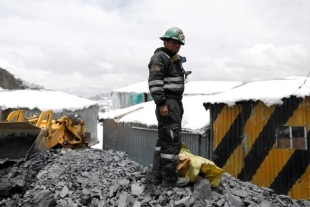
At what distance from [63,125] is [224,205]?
5483mm

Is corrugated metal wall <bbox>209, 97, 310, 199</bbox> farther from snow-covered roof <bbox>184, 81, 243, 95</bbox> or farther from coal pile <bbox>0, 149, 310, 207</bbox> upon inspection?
snow-covered roof <bbox>184, 81, 243, 95</bbox>

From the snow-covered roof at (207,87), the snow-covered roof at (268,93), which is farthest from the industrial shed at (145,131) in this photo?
the snow-covered roof at (207,87)

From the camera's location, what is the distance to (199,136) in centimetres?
766

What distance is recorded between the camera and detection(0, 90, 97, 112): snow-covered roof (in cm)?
Answer: 1642

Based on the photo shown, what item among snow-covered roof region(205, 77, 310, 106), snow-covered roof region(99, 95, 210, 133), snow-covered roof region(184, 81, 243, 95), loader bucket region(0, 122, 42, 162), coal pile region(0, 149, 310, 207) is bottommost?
coal pile region(0, 149, 310, 207)

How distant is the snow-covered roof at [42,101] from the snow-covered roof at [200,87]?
251 inches

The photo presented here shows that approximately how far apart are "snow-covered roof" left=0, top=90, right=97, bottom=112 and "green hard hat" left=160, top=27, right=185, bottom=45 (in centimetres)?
1389

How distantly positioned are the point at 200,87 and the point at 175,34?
17336mm

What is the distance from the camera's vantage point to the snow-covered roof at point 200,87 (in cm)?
1938

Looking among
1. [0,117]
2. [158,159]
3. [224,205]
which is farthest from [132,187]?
[0,117]

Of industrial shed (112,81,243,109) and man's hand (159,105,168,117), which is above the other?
industrial shed (112,81,243,109)

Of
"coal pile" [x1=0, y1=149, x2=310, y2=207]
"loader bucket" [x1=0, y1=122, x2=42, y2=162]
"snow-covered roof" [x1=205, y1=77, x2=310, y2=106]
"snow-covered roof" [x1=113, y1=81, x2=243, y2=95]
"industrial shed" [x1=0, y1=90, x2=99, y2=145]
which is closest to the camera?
"coal pile" [x1=0, y1=149, x2=310, y2=207]

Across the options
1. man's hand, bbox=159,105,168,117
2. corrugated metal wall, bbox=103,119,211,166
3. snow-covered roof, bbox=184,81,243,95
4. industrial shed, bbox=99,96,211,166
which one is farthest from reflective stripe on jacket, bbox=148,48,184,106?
snow-covered roof, bbox=184,81,243,95

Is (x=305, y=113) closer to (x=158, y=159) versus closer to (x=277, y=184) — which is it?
(x=277, y=184)
